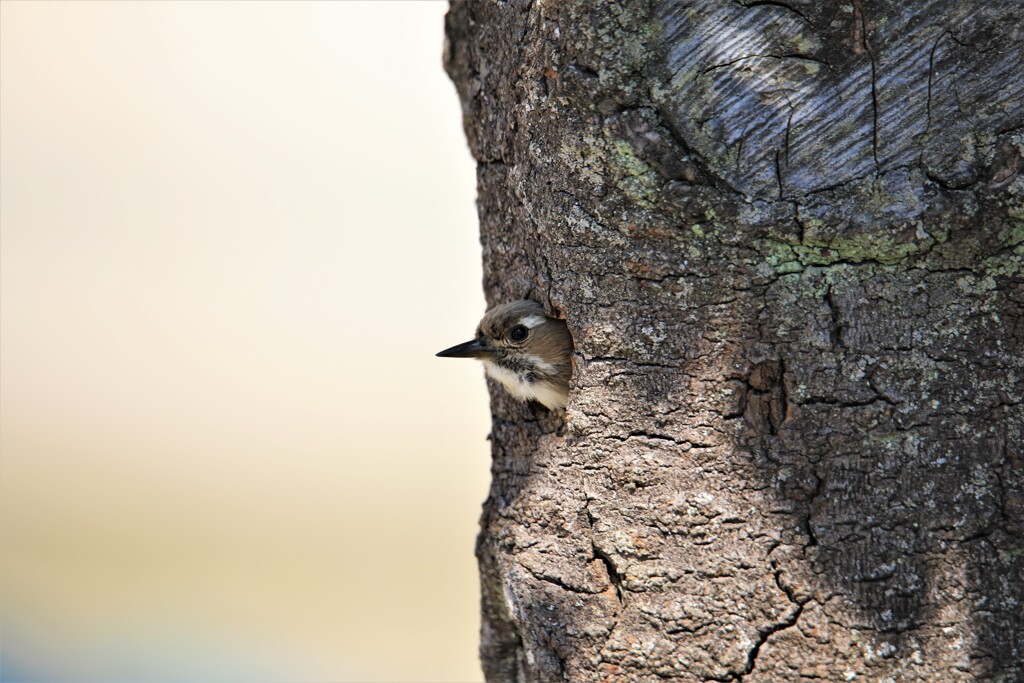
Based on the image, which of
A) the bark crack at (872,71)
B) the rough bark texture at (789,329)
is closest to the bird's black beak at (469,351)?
the rough bark texture at (789,329)

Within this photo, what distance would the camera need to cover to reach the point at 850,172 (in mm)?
2293

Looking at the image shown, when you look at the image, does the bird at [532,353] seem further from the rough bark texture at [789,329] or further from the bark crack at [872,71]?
the bark crack at [872,71]

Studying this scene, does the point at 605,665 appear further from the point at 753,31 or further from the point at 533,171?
the point at 753,31

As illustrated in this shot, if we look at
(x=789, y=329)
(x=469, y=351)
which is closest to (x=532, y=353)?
(x=469, y=351)

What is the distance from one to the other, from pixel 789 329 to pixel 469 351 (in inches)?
59.4

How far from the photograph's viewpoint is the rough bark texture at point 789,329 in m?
2.25

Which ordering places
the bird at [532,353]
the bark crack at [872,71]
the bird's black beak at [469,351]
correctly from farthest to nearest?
the bird's black beak at [469,351], the bird at [532,353], the bark crack at [872,71]

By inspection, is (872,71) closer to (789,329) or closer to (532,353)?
(789,329)

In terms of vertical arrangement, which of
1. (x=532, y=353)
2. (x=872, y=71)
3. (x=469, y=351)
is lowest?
(x=532, y=353)

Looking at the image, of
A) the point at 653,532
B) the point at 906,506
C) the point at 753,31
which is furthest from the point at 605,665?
the point at 753,31

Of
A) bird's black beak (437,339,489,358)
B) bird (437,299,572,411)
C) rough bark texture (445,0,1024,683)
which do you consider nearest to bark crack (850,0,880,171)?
A: rough bark texture (445,0,1024,683)

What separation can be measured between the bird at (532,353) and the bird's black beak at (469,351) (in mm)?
136

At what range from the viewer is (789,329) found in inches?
94.3

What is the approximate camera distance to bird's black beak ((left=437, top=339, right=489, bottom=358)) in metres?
3.53
